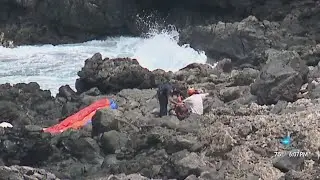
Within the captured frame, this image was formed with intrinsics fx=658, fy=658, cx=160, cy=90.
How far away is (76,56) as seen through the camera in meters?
34.6

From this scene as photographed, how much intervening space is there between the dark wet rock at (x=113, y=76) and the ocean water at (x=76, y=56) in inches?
101

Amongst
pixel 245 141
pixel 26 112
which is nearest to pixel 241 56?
pixel 26 112

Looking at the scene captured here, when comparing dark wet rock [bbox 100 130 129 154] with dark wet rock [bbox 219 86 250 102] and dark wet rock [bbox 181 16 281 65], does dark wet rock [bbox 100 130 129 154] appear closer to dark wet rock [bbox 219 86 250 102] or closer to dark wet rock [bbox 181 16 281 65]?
dark wet rock [bbox 219 86 250 102]

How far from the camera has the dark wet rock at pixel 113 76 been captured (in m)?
22.7

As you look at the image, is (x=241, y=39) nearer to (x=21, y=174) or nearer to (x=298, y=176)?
(x=298, y=176)

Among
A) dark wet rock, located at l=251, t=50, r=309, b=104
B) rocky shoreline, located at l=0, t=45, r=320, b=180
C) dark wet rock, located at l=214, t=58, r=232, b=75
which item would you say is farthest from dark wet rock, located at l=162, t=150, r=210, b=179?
dark wet rock, located at l=214, t=58, r=232, b=75

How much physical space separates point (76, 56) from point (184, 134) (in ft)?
65.1

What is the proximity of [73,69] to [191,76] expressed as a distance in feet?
32.0

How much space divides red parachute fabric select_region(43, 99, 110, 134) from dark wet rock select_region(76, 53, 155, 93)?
266 centimetres

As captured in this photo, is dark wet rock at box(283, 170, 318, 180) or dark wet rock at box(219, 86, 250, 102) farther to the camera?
dark wet rock at box(219, 86, 250, 102)

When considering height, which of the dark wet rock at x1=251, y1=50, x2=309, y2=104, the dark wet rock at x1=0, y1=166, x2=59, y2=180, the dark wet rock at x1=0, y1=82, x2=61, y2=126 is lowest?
the dark wet rock at x1=0, y1=82, x2=61, y2=126

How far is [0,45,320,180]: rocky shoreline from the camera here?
525 inches

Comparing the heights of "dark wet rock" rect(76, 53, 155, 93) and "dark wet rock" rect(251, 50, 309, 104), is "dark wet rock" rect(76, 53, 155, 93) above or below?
below

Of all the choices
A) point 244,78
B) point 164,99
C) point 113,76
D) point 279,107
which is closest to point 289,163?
point 279,107
